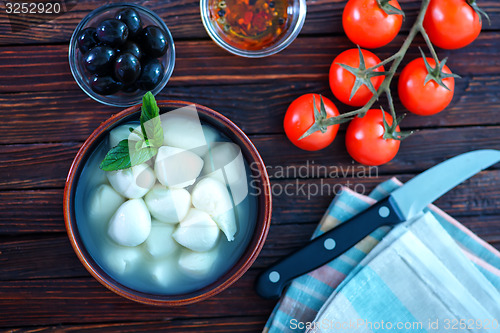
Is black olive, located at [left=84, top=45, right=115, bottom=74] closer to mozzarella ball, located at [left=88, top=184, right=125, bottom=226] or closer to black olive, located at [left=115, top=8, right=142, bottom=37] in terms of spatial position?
black olive, located at [left=115, top=8, right=142, bottom=37]

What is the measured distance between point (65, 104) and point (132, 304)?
1.14ft

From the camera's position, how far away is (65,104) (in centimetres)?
71

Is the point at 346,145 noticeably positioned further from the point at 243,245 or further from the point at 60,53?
the point at 60,53

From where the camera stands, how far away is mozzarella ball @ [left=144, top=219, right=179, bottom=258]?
0.61 meters

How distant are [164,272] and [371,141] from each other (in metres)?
0.37

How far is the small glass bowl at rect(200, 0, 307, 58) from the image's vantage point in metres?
0.71

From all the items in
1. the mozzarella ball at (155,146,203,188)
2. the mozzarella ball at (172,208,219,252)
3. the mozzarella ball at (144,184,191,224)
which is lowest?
the mozzarella ball at (172,208,219,252)

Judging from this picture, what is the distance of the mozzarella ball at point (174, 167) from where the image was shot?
1.98 ft

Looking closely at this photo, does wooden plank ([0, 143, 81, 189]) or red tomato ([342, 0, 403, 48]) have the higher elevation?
red tomato ([342, 0, 403, 48])

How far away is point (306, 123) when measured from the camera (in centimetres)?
67

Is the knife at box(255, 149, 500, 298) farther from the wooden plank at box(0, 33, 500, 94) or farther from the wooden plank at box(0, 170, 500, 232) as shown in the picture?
the wooden plank at box(0, 33, 500, 94)

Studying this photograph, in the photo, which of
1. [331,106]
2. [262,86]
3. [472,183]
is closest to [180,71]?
[262,86]

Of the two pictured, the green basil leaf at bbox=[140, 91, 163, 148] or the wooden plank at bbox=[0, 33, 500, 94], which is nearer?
the green basil leaf at bbox=[140, 91, 163, 148]

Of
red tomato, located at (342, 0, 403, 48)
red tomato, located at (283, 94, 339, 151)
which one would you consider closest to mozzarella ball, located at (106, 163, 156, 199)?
red tomato, located at (283, 94, 339, 151)
